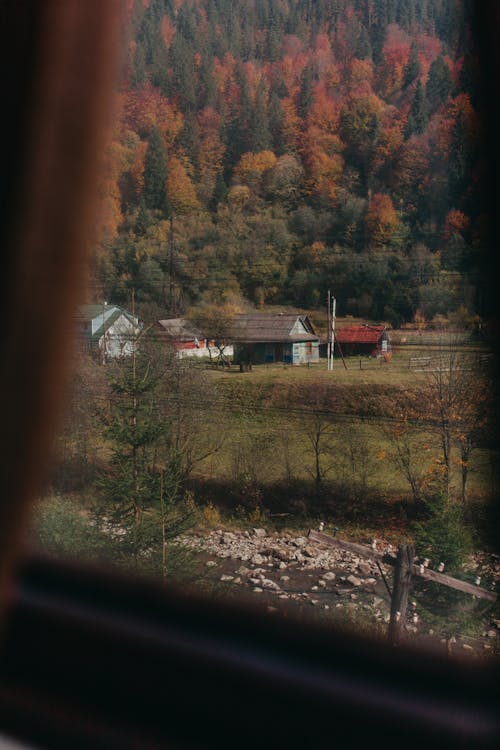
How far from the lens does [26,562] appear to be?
6.73 feet

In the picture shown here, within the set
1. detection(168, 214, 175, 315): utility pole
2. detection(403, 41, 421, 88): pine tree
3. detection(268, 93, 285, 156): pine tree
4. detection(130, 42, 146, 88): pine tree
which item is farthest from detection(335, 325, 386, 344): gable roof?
detection(130, 42, 146, 88): pine tree

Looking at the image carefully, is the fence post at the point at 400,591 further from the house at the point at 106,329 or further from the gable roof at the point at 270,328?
the house at the point at 106,329

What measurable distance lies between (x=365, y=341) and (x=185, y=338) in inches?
48.4

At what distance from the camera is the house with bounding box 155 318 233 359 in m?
3.48

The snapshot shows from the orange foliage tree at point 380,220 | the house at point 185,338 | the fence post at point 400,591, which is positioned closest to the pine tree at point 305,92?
the orange foliage tree at point 380,220

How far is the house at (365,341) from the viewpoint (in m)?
2.58

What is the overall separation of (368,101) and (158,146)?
122 centimetres

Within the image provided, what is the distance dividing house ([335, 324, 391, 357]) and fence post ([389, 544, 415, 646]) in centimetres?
82

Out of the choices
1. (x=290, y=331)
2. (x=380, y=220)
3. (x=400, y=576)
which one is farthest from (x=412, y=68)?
(x=400, y=576)

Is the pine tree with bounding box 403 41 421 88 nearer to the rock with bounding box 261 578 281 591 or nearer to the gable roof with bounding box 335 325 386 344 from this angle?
the gable roof with bounding box 335 325 386 344

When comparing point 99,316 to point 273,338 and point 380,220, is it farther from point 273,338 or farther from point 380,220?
point 380,220

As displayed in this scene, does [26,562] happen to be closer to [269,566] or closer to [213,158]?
[269,566]

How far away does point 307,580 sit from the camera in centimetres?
259

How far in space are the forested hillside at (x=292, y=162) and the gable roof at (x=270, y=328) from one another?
0.34 feet
